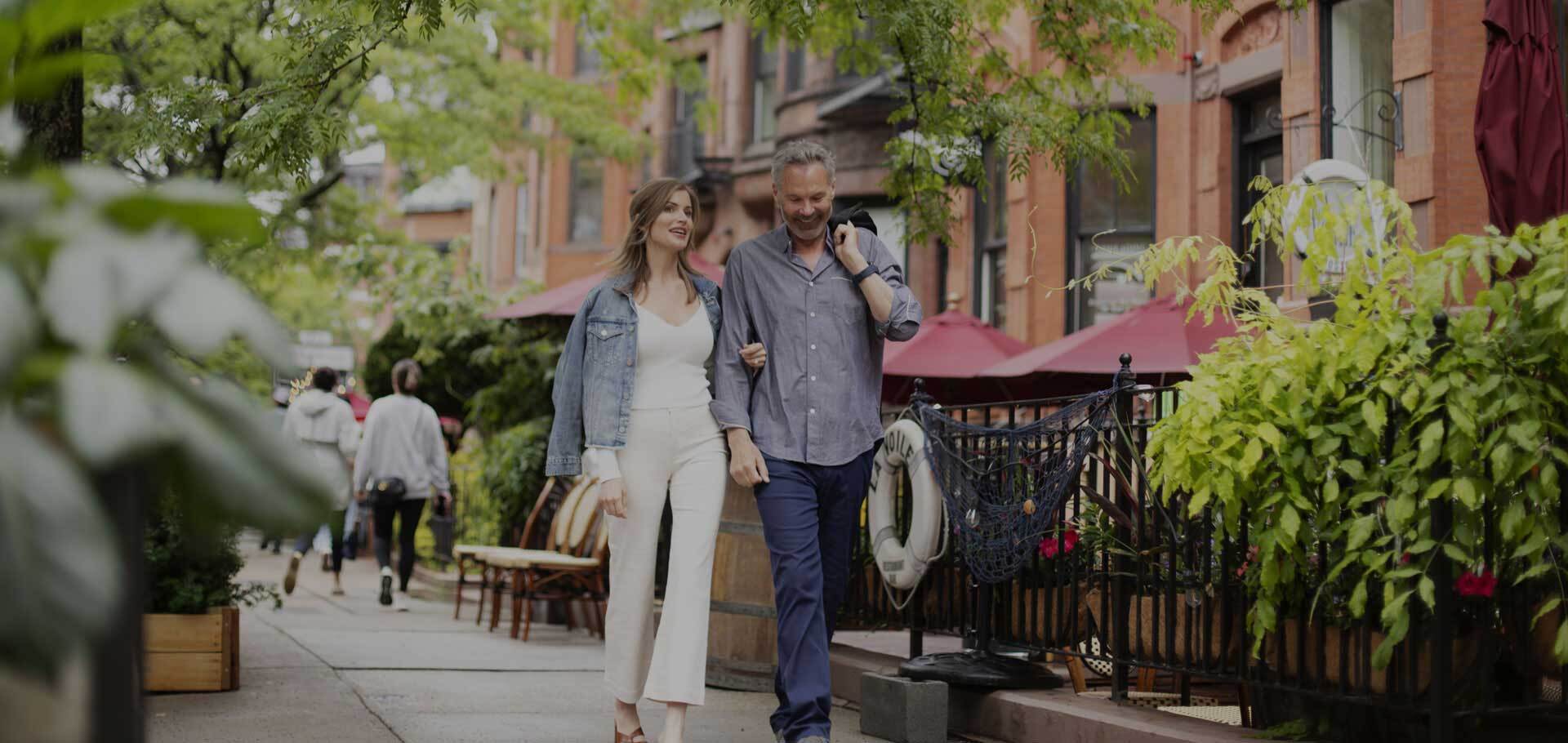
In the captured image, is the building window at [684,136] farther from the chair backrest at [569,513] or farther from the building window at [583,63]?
the chair backrest at [569,513]

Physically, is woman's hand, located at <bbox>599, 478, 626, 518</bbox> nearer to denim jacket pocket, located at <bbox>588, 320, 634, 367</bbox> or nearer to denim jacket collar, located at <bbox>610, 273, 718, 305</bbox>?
denim jacket pocket, located at <bbox>588, 320, 634, 367</bbox>

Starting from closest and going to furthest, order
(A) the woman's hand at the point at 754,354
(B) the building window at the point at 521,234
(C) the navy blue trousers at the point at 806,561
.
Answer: (C) the navy blue trousers at the point at 806,561, (A) the woman's hand at the point at 754,354, (B) the building window at the point at 521,234

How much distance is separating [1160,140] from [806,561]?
34.5 feet

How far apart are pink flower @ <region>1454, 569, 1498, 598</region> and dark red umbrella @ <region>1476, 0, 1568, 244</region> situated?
8.07ft

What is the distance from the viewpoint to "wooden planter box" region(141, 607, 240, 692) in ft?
21.9

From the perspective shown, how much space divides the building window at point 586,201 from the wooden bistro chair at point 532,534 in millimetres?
20487

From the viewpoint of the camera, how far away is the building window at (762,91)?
25.6 metres

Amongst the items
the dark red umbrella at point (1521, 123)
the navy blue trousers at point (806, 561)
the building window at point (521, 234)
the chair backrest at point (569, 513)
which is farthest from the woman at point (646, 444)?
the building window at point (521, 234)

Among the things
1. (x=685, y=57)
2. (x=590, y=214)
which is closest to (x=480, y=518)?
(x=685, y=57)

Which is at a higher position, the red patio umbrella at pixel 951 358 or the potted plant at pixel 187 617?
the red patio umbrella at pixel 951 358

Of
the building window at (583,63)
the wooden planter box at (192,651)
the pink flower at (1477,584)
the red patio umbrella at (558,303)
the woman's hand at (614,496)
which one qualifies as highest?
the building window at (583,63)

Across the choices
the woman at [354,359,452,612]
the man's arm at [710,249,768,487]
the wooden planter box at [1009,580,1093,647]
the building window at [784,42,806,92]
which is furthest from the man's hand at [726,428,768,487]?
the building window at [784,42,806,92]

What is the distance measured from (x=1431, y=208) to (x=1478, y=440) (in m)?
6.04

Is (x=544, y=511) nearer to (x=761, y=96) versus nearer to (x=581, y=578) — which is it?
(x=581, y=578)
